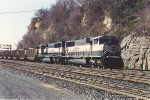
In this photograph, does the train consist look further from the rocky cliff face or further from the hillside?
the hillside

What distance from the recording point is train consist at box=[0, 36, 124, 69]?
2494 cm

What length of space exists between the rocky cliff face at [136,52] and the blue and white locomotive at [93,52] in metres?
3.19

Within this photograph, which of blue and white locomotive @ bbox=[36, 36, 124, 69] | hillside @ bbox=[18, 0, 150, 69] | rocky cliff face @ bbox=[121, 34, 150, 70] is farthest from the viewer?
hillside @ bbox=[18, 0, 150, 69]

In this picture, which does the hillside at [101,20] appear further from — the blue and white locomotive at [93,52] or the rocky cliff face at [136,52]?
the blue and white locomotive at [93,52]

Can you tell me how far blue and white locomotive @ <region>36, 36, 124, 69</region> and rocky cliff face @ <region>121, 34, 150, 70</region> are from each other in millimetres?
3193

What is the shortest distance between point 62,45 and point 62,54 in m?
1.24

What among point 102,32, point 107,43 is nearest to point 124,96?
point 107,43

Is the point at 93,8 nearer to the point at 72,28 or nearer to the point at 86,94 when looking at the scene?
the point at 72,28

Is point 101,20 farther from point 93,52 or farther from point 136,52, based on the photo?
point 93,52

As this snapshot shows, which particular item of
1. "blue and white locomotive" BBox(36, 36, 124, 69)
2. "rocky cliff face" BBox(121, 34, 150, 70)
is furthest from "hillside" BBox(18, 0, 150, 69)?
"blue and white locomotive" BBox(36, 36, 124, 69)

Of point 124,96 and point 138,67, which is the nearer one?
point 124,96

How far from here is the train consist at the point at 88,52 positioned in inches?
982

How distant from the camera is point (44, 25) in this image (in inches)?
3780

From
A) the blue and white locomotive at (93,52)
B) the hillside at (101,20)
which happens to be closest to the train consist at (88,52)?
the blue and white locomotive at (93,52)
